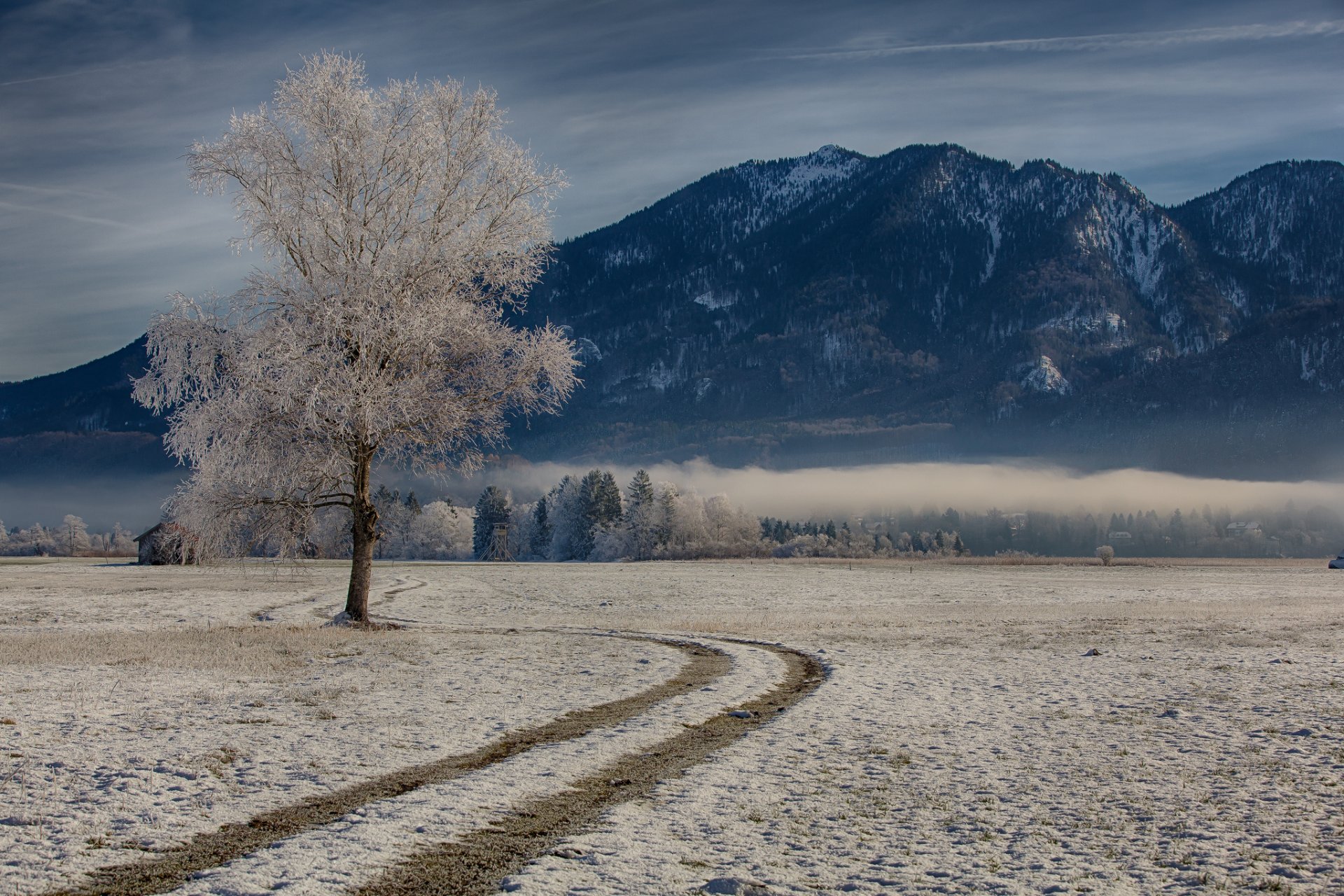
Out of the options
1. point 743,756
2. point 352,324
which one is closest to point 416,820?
point 743,756

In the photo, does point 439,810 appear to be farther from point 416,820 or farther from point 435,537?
point 435,537

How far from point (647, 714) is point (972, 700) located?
616 cm

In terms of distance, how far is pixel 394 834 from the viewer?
943 cm

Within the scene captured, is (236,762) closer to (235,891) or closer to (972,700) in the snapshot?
(235,891)

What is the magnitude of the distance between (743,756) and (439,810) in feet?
14.4

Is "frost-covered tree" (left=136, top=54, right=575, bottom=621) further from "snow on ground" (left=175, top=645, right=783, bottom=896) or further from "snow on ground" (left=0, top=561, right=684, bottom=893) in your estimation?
"snow on ground" (left=175, top=645, right=783, bottom=896)

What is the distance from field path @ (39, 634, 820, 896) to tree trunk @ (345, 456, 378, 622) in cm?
1428

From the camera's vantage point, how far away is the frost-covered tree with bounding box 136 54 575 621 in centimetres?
2602

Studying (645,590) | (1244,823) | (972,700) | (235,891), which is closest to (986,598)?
(645,590)

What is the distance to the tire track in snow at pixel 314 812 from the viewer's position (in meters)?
8.17

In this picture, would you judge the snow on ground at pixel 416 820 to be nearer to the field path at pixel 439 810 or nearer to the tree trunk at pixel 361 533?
the field path at pixel 439 810

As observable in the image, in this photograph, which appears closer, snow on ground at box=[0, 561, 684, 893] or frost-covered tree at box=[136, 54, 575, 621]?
snow on ground at box=[0, 561, 684, 893]

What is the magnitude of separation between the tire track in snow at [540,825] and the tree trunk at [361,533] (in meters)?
16.3

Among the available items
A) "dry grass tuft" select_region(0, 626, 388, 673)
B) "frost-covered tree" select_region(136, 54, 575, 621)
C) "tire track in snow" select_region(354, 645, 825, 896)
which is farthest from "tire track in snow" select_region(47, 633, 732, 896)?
"frost-covered tree" select_region(136, 54, 575, 621)
